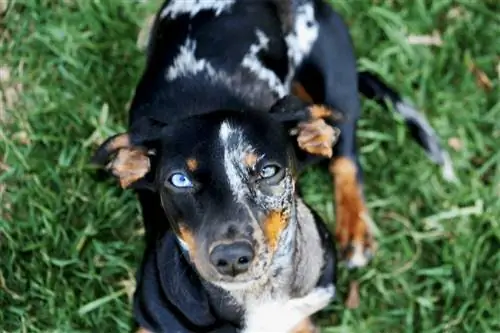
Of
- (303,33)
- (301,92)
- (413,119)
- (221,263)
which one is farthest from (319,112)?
(413,119)

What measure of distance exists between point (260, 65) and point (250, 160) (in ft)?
3.48

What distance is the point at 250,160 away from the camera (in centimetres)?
392

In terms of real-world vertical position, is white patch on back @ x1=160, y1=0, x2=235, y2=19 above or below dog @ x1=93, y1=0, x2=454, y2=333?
above

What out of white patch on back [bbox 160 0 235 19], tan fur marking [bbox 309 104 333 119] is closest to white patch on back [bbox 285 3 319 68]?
white patch on back [bbox 160 0 235 19]

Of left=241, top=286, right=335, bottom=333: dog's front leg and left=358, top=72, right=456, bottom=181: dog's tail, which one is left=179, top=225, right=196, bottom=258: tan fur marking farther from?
left=358, top=72, right=456, bottom=181: dog's tail

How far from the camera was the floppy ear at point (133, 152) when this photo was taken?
4.13 meters

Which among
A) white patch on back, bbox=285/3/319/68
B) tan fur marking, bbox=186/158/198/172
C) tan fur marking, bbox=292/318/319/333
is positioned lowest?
tan fur marking, bbox=292/318/319/333

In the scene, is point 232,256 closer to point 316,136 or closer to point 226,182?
point 226,182

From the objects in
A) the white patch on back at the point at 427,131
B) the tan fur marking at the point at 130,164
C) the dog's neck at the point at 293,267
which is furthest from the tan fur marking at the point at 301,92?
the tan fur marking at the point at 130,164

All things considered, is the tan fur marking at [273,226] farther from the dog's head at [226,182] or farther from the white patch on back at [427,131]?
the white patch on back at [427,131]

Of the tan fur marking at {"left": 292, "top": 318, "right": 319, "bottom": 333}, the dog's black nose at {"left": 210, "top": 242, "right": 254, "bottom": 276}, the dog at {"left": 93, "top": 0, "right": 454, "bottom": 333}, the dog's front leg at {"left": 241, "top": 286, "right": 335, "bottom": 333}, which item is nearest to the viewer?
the dog's black nose at {"left": 210, "top": 242, "right": 254, "bottom": 276}

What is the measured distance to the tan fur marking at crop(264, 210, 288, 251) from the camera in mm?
3918

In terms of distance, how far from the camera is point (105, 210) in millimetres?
5402

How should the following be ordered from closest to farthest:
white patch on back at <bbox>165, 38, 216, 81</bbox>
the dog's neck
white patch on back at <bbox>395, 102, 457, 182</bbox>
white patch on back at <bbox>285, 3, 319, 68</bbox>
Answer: the dog's neck < white patch on back at <bbox>165, 38, 216, 81</bbox> < white patch on back at <bbox>285, 3, 319, 68</bbox> < white patch on back at <bbox>395, 102, 457, 182</bbox>
